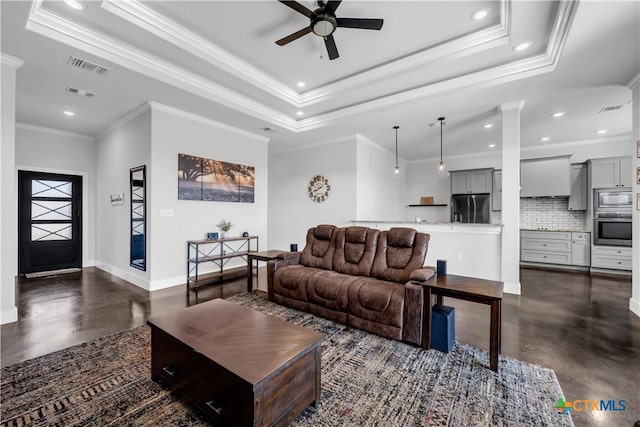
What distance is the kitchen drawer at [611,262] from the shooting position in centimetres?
524

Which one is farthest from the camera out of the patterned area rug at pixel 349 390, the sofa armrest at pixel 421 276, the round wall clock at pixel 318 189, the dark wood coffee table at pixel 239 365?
the round wall clock at pixel 318 189

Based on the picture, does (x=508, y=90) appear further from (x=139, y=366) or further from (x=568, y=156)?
(x=139, y=366)

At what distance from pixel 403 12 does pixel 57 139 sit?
685cm

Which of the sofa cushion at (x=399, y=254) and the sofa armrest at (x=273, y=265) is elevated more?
the sofa cushion at (x=399, y=254)

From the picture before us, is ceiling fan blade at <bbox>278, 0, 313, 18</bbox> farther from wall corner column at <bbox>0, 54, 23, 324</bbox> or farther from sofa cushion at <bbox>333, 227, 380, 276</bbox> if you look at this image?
wall corner column at <bbox>0, 54, 23, 324</bbox>

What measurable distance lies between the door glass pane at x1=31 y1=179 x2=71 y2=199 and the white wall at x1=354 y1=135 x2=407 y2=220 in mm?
6126

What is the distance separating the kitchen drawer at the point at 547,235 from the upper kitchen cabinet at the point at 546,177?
34.0 inches

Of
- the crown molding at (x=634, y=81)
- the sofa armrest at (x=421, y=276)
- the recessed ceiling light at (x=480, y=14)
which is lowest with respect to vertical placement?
the sofa armrest at (x=421, y=276)

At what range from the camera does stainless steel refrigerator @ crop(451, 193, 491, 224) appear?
6949 millimetres

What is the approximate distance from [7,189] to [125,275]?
2356mm

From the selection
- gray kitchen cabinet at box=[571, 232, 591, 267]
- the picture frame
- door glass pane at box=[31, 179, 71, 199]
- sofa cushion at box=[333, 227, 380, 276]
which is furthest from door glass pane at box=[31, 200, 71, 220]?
gray kitchen cabinet at box=[571, 232, 591, 267]

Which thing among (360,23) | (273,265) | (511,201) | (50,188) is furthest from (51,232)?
(511,201)

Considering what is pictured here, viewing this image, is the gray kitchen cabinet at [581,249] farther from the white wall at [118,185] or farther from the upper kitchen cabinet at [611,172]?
the white wall at [118,185]

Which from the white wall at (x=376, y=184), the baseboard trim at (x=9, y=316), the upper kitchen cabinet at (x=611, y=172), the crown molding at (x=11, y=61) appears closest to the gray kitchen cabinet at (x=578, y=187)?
the upper kitchen cabinet at (x=611, y=172)
